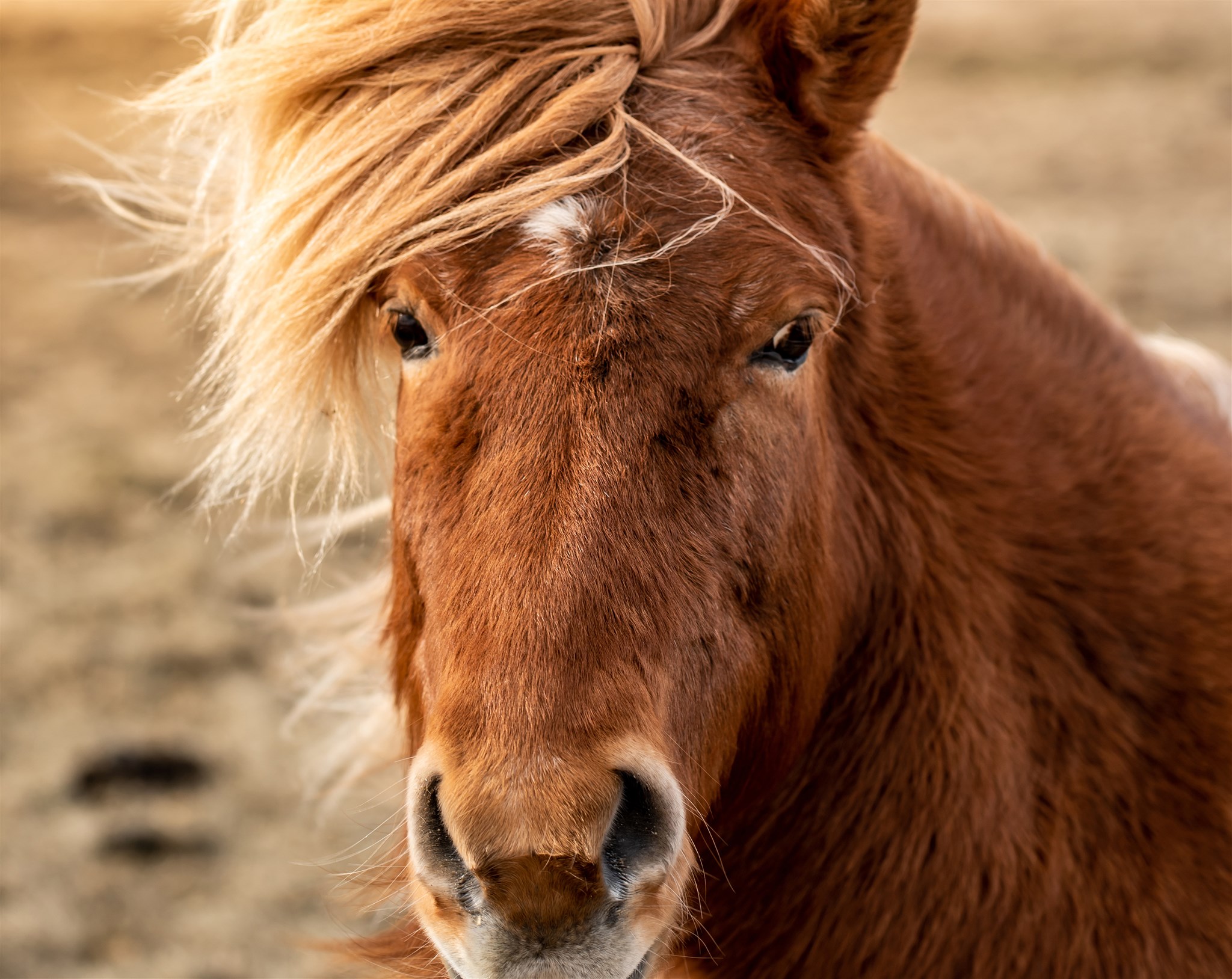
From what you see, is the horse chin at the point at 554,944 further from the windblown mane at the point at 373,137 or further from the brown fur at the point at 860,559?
the windblown mane at the point at 373,137

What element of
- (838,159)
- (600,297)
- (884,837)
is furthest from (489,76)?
(884,837)

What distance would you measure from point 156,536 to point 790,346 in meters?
4.27

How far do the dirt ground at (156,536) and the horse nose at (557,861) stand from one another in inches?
28.2

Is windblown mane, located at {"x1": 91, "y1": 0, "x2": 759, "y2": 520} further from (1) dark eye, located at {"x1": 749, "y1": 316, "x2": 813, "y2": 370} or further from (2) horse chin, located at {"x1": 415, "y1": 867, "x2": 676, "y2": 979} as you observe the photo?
(2) horse chin, located at {"x1": 415, "y1": 867, "x2": 676, "y2": 979}

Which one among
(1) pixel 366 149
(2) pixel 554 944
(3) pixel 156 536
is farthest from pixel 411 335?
(3) pixel 156 536

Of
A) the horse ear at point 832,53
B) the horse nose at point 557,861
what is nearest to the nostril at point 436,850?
the horse nose at point 557,861

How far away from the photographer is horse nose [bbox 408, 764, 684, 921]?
4.40ft

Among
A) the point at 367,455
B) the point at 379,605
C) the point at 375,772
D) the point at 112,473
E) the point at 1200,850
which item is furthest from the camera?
the point at 112,473

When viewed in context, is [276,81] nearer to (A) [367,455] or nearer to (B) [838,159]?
(A) [367,455]

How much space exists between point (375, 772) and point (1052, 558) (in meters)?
1.76

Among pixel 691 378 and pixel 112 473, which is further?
pixel 112 473

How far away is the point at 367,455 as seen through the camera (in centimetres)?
227

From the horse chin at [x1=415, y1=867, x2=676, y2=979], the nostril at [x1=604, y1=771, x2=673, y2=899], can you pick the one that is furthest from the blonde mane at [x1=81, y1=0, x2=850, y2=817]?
the horse chin at [x1=415, y1=867, x2=676, y2=979]

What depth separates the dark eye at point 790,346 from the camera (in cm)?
170
